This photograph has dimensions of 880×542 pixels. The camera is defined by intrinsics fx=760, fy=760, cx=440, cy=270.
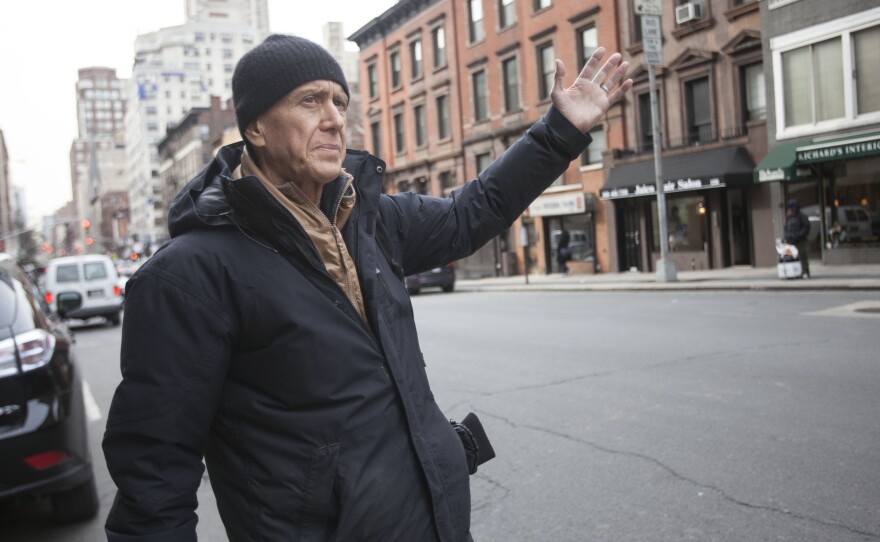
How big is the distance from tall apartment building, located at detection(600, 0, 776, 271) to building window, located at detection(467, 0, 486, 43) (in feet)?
29.8

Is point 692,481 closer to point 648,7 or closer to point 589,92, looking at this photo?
point 589,92

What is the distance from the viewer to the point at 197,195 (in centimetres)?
196

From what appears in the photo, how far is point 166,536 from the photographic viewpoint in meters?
1.73

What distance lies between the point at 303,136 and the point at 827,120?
21.1m

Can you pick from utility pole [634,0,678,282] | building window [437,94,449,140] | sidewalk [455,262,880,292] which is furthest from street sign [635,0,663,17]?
building window [437,94,449,140]

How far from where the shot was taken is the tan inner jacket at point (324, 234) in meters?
1.98

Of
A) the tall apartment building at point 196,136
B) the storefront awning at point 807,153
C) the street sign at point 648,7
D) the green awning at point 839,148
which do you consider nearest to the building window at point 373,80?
the street sign at point 648,7

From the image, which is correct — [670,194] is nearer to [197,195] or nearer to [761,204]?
[761,204]

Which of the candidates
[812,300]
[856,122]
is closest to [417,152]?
[856,122]

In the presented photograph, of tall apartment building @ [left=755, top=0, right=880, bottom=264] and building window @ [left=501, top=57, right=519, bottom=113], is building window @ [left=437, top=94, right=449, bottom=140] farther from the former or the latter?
tall apartment building @ [left=755, top=0, right=880, bottom=264]

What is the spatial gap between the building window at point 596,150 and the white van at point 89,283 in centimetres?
1702

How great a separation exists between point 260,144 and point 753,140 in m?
22.8

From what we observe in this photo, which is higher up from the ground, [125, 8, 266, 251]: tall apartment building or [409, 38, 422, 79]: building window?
[125, 8, 266, 251]: tall apartment building

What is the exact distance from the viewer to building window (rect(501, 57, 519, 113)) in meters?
32.2
